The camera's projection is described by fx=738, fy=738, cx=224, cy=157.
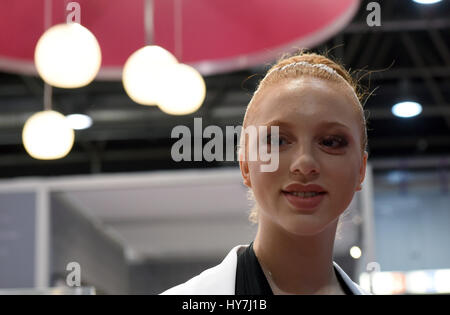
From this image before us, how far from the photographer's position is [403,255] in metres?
9.18

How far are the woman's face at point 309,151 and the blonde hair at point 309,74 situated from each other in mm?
14

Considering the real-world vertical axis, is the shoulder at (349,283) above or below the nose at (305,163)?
below

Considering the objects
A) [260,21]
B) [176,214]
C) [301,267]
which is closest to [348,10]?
[260,21]

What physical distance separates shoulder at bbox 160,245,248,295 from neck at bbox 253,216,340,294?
43 millimetres

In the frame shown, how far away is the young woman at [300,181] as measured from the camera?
2.36 ft

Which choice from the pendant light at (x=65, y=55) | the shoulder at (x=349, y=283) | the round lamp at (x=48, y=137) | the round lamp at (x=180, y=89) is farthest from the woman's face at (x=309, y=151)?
the round lamp at (x=48, y=137)

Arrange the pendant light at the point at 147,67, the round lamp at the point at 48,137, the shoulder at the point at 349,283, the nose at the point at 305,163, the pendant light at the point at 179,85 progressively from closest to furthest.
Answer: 1. the nose at the point at 305,163
2. the shoulder at the point at 349,283
3. the pendant light at the point at 147,67
4. the pendant light at the point at 179,85
5. the round lamp at the point at 48,137

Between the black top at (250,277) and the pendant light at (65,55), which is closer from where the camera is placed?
the black top at (250,277)

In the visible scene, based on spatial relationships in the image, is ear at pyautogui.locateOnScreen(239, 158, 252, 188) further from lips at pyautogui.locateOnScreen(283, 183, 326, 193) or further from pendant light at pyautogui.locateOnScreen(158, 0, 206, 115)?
pendant light at pyautogui.locateOnScreen(158, 0, 206, 115)

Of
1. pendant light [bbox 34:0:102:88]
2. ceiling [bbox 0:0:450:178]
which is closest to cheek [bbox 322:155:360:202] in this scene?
pendant light [bbox 34:0:102:88]

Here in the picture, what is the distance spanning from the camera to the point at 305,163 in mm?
697

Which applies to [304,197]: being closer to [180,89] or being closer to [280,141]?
[280,141]

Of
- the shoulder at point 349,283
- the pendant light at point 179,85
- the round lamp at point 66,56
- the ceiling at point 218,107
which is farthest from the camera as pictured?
the ceiling at point 218,107

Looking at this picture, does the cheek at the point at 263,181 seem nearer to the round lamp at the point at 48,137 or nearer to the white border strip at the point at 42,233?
the white border strip at the point at 42,233
